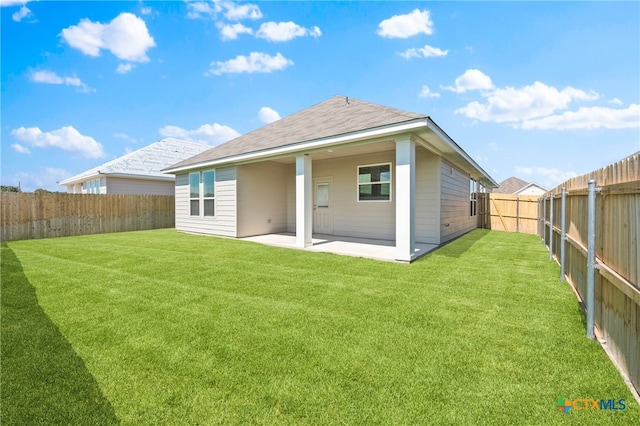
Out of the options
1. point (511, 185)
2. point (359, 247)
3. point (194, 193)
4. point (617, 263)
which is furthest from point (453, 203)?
point (511, 185)

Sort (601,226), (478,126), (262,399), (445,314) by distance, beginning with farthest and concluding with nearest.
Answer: (478,126) → (445,314) → (601,226) → (262,399)

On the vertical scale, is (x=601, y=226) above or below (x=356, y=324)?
above

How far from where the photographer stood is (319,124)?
342 inches

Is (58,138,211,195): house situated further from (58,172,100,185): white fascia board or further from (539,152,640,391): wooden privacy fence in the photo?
(539,152,640,391): wooden privacy fence

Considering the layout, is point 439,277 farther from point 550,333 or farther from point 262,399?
point 262,399

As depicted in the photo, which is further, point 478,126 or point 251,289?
point 478,126

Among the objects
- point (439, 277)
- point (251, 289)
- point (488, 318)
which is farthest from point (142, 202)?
point (488, 318)

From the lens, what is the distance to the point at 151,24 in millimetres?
9836

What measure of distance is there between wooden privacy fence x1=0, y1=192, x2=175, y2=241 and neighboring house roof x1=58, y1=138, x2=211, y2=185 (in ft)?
7.19

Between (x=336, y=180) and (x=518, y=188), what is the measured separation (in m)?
40.8

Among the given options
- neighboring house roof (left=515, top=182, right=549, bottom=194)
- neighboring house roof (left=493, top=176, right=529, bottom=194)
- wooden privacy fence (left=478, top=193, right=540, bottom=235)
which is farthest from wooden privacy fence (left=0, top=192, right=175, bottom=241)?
neighboring house roof (left=515, top=182, right=549, bottom=194)

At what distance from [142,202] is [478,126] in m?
17.8

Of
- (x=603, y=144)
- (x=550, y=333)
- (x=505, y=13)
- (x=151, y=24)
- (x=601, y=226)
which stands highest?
(x=151, y=24)

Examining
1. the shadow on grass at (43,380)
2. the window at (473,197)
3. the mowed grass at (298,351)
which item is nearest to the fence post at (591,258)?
the mowed grass at (298,351)
